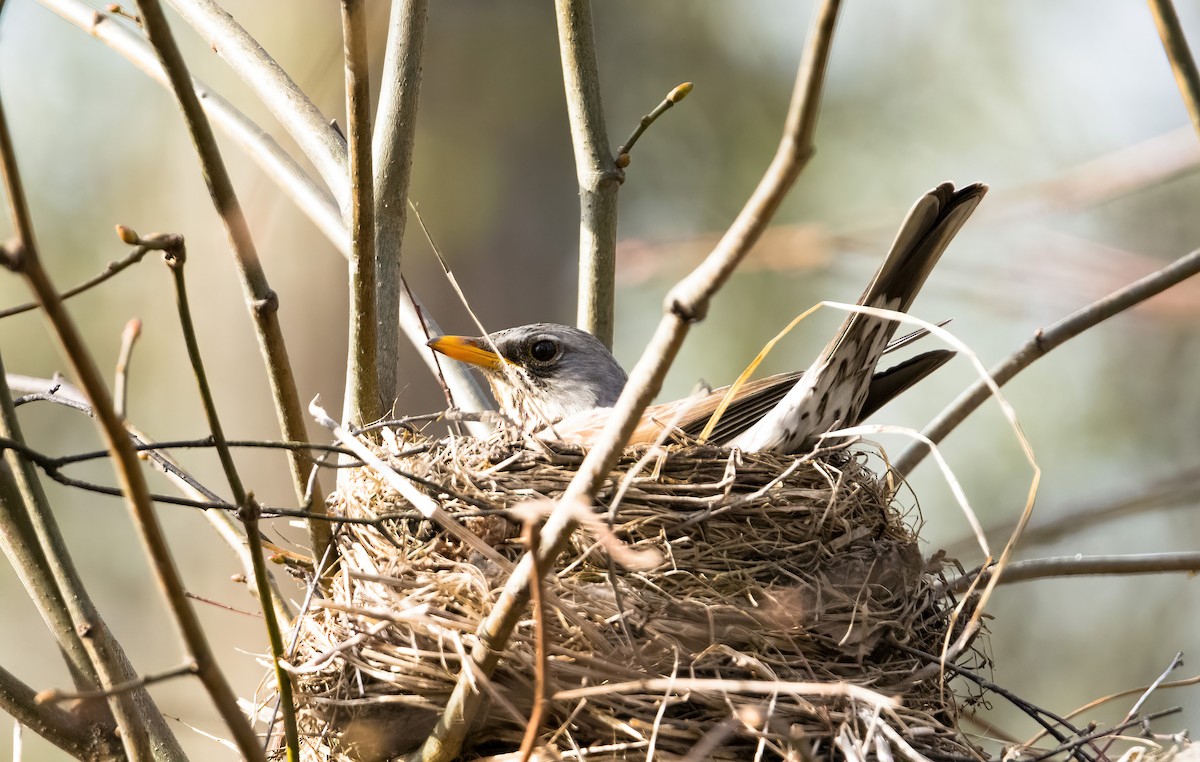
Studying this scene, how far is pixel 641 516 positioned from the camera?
2809mm

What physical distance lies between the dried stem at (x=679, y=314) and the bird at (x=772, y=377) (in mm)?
774

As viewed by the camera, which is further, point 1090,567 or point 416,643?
point 1090,567

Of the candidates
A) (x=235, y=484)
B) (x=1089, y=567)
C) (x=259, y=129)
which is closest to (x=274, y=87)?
(x=259, y=129)

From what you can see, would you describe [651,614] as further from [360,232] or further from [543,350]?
[543,350]

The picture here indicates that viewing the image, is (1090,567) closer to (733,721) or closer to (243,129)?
(733,721)

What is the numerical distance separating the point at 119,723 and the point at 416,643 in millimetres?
758

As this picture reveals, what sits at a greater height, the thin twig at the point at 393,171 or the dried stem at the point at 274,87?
the dried stem at the point at 274,87

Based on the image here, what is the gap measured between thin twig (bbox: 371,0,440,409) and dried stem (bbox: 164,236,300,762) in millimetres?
1271

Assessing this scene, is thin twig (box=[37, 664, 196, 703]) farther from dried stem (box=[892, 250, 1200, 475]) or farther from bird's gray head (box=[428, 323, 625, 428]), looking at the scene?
bird's gray head (box=[428, 323, 625, 428])

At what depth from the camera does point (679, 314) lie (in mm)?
1543

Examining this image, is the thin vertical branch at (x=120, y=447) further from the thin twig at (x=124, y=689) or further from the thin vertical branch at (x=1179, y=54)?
the thin vertical branch at (x=1179, y=54)

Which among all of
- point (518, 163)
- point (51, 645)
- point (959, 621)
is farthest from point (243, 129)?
point (51, 645)

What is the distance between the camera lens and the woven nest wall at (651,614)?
2.42 m

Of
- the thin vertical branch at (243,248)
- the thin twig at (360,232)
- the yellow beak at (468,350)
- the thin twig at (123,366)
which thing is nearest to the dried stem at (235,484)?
the thin twig at (123,366)
